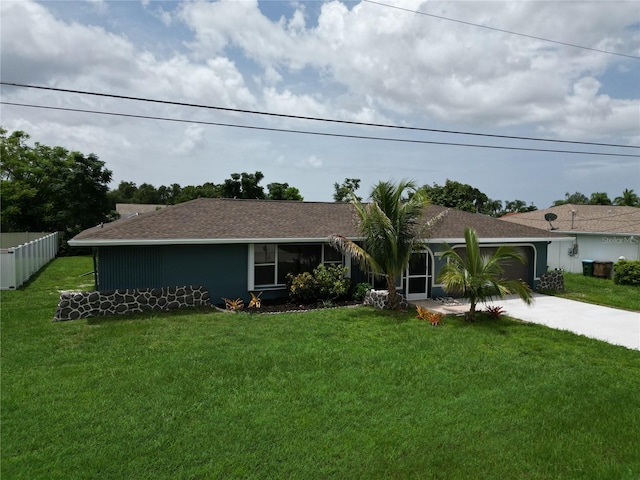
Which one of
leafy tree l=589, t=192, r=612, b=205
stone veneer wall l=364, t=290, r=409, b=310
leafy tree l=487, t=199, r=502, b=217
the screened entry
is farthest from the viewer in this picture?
leafy tree l=487, t=199, r=502, b=217

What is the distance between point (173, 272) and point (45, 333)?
3620 millimetres

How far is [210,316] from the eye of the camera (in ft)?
36.2

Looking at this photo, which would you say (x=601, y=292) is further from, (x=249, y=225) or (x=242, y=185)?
(x=242, y=185)

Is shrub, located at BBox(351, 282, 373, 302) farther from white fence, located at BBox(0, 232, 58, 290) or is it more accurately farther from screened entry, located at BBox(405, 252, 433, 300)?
white fence, located at BBox(0, 232, 58, 290)

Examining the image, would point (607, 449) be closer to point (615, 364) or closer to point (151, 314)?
point (615, 364)

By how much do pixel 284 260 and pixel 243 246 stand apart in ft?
4.85

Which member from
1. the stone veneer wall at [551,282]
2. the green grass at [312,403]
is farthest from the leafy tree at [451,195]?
the green grass at [312,403]

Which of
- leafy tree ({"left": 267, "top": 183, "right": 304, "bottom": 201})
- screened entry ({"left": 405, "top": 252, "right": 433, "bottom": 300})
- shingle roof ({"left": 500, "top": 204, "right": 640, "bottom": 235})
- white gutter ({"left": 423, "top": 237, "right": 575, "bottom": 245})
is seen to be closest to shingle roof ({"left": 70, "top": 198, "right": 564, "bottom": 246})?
white gutter ({"left": 423, "top": 237, "right": 575, "bottom": 245})

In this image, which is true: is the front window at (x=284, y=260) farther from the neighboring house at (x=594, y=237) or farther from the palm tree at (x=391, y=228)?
the neighboring house at (x=594, y=237)

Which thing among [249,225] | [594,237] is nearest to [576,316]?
[249,225]

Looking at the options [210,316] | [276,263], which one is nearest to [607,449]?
[210,316]

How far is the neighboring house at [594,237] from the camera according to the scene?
68.8 ft

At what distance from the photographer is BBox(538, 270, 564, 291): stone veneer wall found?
647 inches

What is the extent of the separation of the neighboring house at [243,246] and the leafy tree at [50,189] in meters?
20.7
